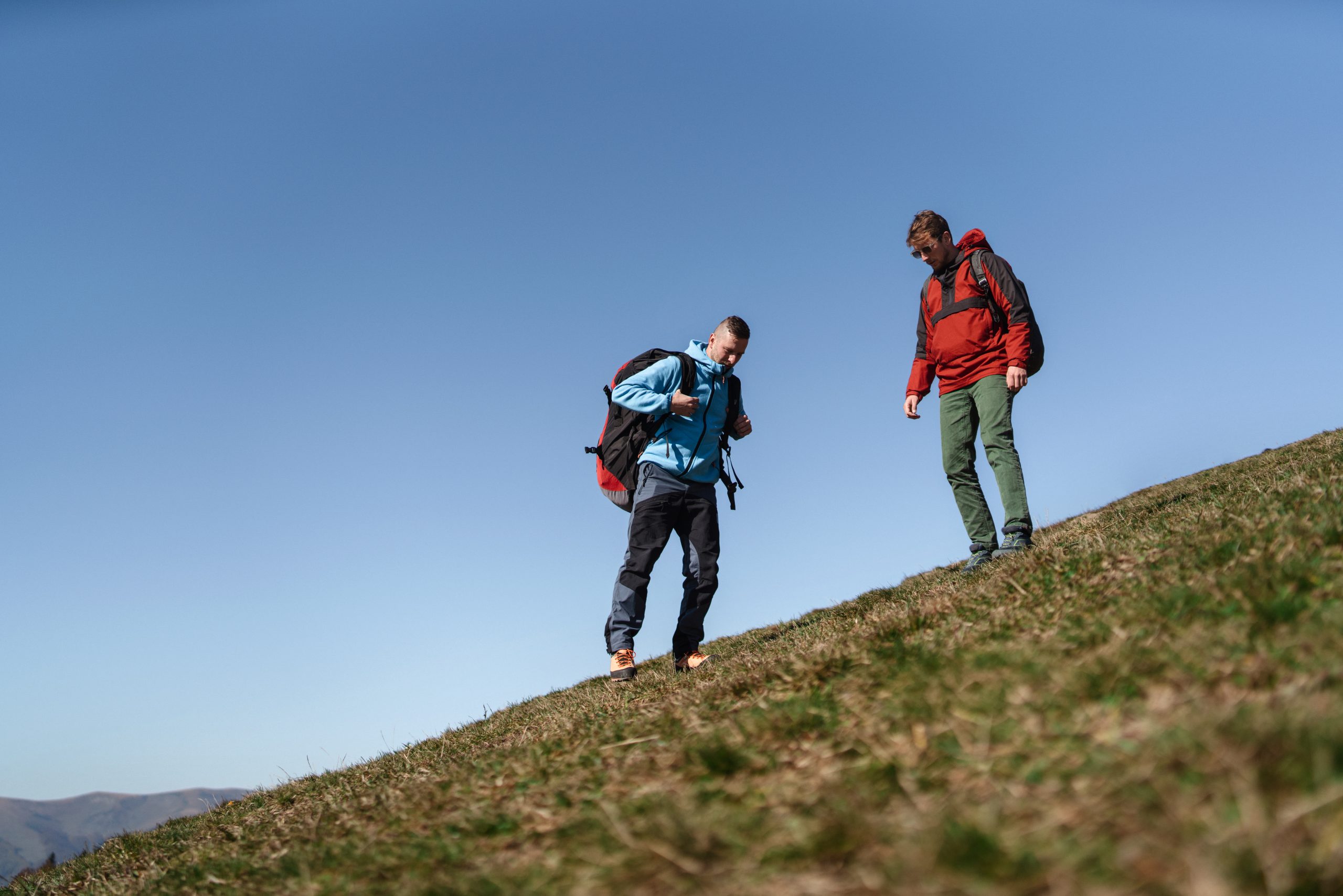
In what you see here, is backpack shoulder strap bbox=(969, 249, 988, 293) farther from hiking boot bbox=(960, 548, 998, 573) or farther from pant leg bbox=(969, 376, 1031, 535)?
hiking boot bbox=(960, 548, 998, 573)

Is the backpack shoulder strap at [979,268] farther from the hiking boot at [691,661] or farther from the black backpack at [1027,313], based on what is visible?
the hiking boot at [691,661]

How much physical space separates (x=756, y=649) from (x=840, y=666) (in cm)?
378

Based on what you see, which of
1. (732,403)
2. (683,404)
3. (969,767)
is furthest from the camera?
(732,403)

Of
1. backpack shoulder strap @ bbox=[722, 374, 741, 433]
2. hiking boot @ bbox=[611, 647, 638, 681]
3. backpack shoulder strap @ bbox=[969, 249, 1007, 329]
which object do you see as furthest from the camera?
backpack shoulder strap @ bbox=[722, 374, 741, 433]

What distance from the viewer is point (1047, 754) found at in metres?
2.46

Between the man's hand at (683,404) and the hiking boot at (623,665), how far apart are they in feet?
8.65

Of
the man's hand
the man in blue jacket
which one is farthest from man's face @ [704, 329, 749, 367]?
the man's hand

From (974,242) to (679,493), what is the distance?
4.45m

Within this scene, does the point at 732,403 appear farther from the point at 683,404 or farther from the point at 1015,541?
the point at 1015,541

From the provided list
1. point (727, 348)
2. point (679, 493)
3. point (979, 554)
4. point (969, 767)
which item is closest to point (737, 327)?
point (727, 348)

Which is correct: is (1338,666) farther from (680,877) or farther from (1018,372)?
(1018,372)

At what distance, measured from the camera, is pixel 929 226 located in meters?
9.43

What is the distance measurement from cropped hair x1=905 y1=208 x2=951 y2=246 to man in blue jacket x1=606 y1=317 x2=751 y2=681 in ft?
7.32

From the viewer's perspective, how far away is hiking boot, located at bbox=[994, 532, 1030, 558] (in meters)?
8.60
